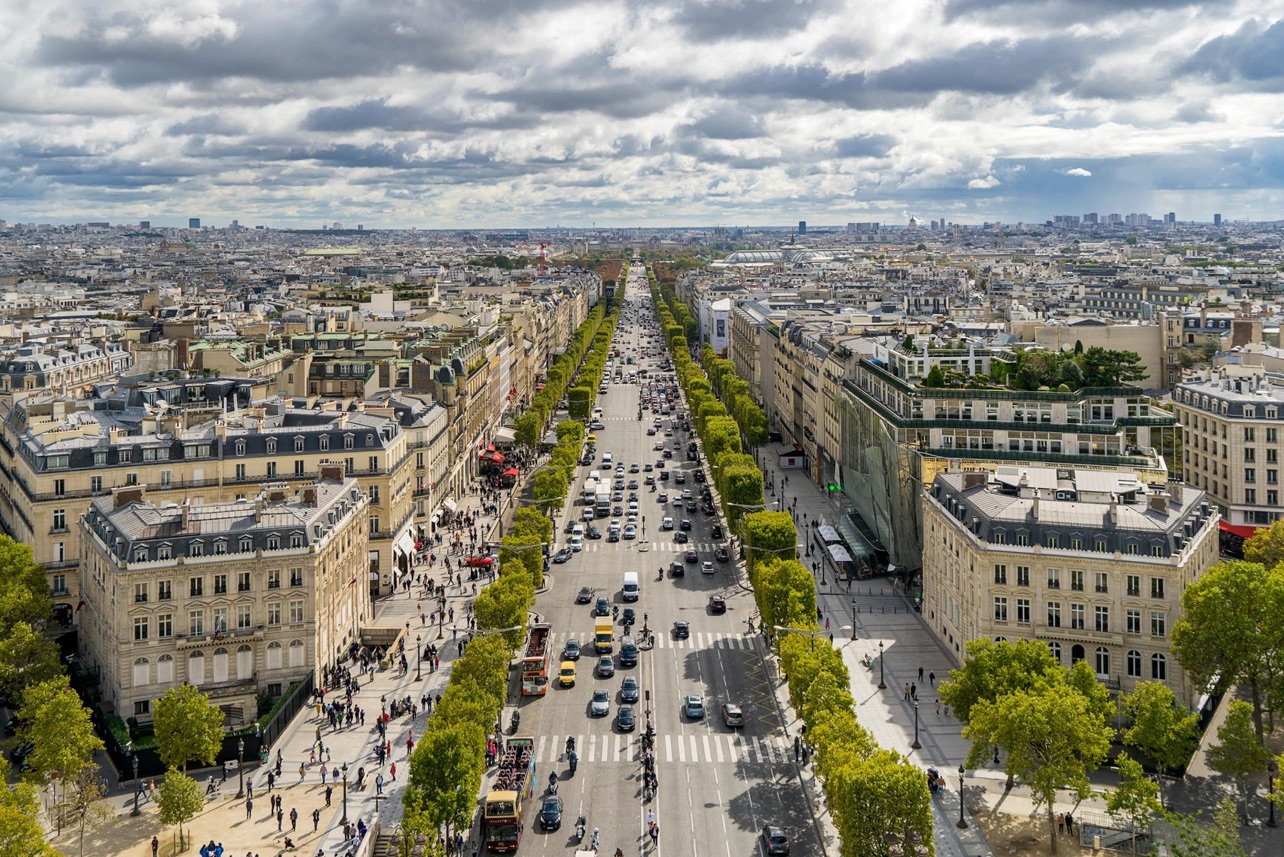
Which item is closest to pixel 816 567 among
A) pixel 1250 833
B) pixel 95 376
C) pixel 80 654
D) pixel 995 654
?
pixel 995 654

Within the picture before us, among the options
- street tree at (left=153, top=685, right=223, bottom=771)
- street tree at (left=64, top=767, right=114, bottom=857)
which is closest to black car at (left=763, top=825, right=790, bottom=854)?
street tree at (left=153, top=685, right=223, bottom=771)

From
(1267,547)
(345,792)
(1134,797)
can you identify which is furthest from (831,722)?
(1267,547)

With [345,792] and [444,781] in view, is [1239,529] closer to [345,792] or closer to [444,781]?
[444,781]

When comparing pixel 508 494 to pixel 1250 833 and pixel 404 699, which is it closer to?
pixel 404 699

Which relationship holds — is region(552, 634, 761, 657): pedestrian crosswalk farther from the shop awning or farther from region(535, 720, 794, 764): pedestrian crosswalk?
the shop awning

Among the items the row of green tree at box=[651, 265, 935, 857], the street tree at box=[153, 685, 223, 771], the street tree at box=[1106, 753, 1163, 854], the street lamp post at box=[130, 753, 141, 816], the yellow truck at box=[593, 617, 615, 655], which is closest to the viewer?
the row of green tree at box=[651, 265, 935, 857]
